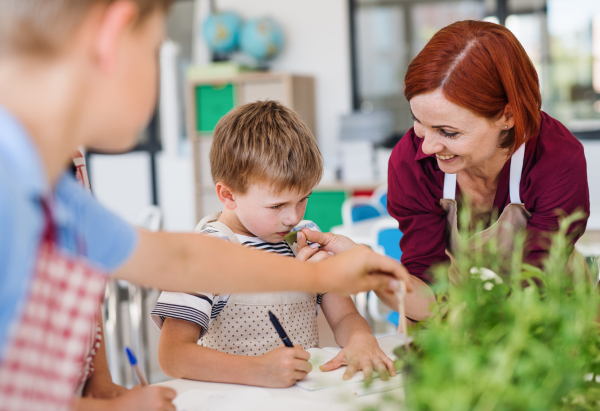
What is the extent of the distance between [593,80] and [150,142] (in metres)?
3.54

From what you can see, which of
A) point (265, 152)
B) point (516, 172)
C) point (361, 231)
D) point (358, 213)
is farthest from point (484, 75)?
point (358, 213)

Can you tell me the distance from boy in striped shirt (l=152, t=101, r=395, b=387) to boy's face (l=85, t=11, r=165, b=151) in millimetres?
542

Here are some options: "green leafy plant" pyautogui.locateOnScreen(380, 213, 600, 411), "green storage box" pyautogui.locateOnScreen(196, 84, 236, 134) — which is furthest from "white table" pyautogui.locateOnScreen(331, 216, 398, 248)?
"green storage box" pyautogui.locateOnScreen(196, 84, 236, 134)

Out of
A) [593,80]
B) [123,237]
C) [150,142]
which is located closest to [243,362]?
[123,237]

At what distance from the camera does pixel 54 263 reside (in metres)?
0.55

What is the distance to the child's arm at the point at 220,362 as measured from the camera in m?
0.91

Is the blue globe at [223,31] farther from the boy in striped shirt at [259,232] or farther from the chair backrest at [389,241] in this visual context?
the boy in striped shirt at [259,232]

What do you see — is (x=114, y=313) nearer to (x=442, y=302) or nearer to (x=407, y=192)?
(x=407, y=192)

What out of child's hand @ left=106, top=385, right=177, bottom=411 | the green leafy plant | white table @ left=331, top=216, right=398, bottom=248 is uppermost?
the green leafy plant

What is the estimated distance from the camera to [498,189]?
1390 millimetres

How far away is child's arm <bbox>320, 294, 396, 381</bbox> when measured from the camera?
0.96m

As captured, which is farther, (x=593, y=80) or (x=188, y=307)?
(x=593, y=80)

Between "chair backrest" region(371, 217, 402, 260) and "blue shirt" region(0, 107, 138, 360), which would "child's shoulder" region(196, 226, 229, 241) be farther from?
"chair backrest" region(371, 217, 402, 260)

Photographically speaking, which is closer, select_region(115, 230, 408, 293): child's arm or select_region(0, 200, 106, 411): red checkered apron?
select_region(0, 200, 106, 411): red checkered apron
